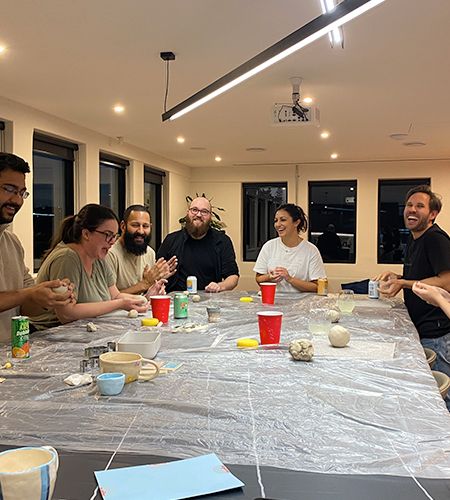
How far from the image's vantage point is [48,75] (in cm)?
383

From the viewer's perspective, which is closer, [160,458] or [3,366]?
[160,458]

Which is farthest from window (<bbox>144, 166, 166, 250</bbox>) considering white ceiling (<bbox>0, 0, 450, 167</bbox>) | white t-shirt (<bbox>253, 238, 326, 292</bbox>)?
white t-shirt (<bbox>253, 238, 326, 292</bbox>)

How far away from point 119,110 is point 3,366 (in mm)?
3718

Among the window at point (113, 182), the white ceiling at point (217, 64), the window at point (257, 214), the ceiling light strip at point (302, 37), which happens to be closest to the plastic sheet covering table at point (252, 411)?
the ceiling light strip at point (302, 37)

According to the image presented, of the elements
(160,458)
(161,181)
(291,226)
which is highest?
(161,181)

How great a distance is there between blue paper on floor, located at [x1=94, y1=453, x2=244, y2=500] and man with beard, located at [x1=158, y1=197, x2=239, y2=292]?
2.94 metres

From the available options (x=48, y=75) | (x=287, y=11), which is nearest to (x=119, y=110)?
(x=48, y=75)

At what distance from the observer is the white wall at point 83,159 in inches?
187

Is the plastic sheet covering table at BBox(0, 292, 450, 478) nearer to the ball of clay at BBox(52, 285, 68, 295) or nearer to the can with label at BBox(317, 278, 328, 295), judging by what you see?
the ball of clay at BBox(52, 285, 68, 295)

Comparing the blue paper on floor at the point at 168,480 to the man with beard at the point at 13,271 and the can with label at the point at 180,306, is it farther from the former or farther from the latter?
the can with label at the point at 180,306

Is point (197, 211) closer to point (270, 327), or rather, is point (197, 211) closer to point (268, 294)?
point (268, 294)

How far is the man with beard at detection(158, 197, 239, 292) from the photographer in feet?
13.0

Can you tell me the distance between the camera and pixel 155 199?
8.41 metres

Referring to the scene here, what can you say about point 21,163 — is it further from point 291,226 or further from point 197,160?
point 197,160
